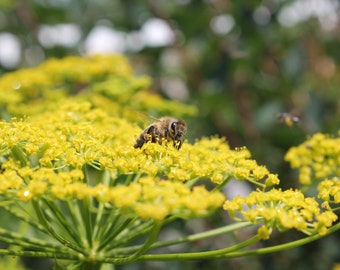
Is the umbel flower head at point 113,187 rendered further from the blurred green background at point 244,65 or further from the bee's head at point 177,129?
the blurred green background at point 244,65

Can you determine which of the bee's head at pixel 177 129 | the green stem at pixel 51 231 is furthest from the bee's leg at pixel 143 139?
the green stem at pixel 51 231

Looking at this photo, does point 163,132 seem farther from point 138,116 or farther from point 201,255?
point 201,255

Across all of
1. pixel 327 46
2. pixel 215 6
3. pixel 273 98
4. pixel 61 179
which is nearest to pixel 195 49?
pixel 215 6

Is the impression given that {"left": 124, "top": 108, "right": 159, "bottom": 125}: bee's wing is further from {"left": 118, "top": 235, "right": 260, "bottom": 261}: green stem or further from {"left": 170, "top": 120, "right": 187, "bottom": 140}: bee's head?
{"left": 118, "top": 235, "right": 260, "bottom": 261}: green stem

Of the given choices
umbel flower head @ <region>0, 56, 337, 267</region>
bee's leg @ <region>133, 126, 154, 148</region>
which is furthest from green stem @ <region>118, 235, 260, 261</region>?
bee's leg @ <region>133, 126, 154, 148</region>

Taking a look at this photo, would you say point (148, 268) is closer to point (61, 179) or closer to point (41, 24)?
point (61, 179)

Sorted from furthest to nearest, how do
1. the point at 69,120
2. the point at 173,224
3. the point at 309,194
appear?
the point at 173,224, the point at 309,194, the point at 69,120

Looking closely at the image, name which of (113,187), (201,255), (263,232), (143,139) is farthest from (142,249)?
(143,139)
